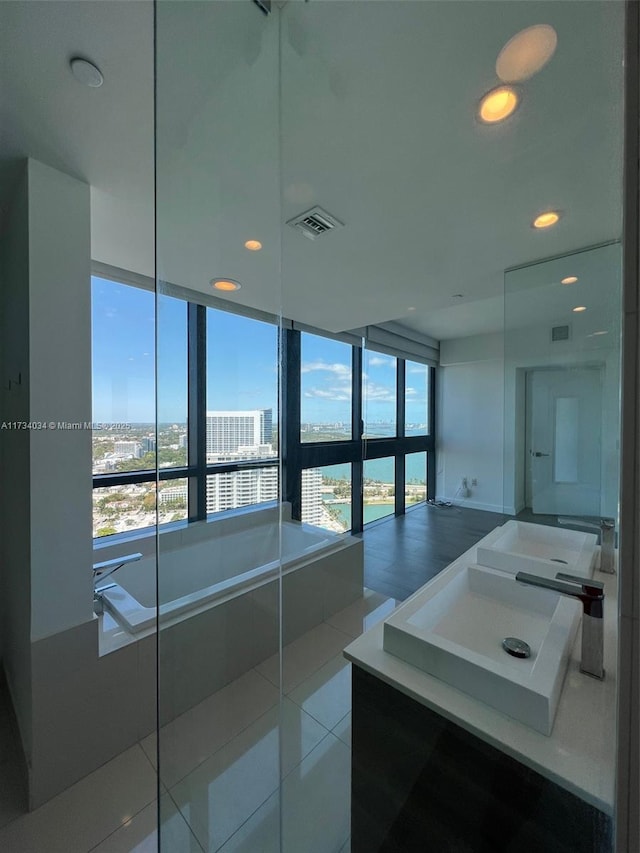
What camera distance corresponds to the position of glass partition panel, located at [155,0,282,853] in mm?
1093

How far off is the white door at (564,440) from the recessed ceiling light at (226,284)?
1.85 meters

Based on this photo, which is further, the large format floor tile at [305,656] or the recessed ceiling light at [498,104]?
the large format floor tile at [305,656]

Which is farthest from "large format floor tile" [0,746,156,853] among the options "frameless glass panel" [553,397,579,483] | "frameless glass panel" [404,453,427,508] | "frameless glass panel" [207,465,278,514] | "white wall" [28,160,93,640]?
"frameless glass panel" [404,453,427,508]

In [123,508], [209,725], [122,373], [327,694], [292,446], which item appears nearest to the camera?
[209,725]

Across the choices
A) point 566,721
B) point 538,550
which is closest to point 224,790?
point 566,721

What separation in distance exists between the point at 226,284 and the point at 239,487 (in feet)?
4.68

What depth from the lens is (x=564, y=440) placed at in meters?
1.21

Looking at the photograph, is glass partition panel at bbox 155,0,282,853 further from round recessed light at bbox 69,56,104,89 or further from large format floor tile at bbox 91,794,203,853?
round recessed light at bbox 69,56,104,89

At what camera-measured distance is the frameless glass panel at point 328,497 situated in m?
2.89

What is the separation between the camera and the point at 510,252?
179 centimetres

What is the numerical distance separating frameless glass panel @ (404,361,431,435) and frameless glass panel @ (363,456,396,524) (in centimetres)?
60

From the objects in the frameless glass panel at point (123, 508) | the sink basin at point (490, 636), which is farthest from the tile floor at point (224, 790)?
the frameless glass panel at point (123, 508)

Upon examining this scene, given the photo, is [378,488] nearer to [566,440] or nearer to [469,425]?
[469,425]

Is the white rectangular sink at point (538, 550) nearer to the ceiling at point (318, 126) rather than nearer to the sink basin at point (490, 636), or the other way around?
the sink basin at point (490, 636)
